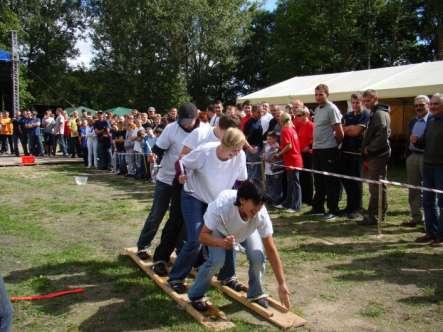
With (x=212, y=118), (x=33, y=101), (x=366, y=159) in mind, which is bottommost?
(x=366, y=159)

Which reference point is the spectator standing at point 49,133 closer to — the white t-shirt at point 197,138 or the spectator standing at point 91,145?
the spectator standing at point 91,145

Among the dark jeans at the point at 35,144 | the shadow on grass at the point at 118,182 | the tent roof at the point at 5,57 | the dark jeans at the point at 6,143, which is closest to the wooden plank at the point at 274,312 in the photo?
the shadow on grass at the point at 118,182

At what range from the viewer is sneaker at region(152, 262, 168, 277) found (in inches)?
207

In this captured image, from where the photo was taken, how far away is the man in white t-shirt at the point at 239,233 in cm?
372

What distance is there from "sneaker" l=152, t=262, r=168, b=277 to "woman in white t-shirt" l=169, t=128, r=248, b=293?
0.52m

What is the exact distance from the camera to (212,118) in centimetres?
1102

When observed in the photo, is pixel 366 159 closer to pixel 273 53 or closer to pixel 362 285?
pixel 362 285

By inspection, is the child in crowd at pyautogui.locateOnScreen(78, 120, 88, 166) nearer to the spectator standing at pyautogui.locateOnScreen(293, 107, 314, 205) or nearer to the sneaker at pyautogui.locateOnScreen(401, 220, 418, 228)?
the spectator standing at pyautogui.locateOnScreen(293, 107, 314, 205)

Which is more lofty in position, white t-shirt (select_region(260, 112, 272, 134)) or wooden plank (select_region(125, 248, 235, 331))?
white t-shirt (select_region(260, 112, 272, 134))

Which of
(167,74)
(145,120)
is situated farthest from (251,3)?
(145,120)

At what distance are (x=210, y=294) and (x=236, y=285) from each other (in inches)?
10.2

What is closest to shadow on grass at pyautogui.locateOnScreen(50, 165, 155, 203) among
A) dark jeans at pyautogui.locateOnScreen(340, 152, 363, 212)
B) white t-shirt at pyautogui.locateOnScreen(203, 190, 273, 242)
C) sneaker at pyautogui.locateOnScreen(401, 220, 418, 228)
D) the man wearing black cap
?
dark jeans at pyautogui.locateOnScreen(340, 152, 363, 212)

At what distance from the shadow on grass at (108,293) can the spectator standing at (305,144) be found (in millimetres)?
4265

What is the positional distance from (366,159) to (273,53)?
35826 millimetres
